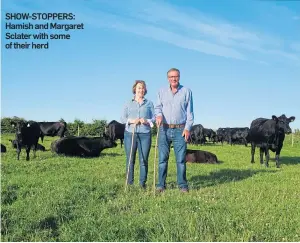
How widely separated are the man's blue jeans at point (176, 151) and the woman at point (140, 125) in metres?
0.36

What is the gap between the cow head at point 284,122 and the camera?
16.3m

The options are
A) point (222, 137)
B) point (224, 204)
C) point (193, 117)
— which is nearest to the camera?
point (224, 204)

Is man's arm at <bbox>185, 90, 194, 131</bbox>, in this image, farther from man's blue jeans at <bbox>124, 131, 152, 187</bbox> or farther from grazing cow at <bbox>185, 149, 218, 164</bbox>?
grazing cow at <bbox>185, 149, 218, 164</bbox>

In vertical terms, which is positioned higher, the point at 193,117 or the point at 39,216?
the point at 193,117

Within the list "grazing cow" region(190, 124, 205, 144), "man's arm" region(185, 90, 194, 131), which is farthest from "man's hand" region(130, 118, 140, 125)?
"grazing cow" region(190, 124, 205, 144)

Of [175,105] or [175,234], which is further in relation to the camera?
[175,105]

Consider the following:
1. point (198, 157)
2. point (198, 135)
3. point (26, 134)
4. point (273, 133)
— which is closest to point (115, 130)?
point (198, 135)

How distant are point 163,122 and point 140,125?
0.54m

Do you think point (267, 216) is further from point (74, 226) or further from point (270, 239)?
point (74, 226)

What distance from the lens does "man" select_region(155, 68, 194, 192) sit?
28.6 ft

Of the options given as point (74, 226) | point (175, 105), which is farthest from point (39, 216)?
point (175, 105)

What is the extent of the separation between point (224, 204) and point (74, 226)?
260 cm

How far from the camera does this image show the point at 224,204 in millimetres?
7059

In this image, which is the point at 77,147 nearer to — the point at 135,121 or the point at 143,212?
the point at 135,121
